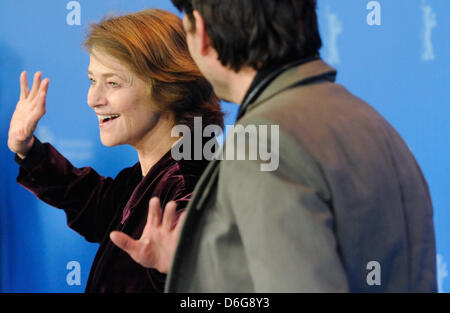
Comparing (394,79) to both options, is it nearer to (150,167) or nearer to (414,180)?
(150,167)

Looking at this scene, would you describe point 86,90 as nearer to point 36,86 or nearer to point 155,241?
point 36,86

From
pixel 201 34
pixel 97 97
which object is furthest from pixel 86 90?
pixel 201 34

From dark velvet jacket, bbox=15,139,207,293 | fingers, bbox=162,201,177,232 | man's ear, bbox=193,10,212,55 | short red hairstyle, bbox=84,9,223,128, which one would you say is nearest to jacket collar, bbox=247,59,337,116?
man's ear, bbox=193,10,212,55

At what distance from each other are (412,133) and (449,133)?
0.37ft

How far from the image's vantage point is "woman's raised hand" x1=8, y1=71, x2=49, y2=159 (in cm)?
164

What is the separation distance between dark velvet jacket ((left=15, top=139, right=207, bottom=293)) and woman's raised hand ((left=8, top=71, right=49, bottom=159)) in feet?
0.15

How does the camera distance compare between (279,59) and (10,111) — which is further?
(10,111)

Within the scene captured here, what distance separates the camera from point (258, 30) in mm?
860

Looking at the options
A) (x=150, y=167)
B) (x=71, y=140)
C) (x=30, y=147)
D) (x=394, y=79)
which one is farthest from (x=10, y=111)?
(x=394, y=79)

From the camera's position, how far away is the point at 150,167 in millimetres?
1559

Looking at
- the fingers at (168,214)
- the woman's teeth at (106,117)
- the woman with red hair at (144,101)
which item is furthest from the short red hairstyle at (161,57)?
the fingers at (168,214)

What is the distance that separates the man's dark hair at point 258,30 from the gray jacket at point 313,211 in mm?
37

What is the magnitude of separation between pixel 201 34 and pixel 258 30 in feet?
0.31

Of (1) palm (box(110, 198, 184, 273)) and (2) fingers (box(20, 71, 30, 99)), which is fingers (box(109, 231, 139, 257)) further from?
(2) fingers (box(20, 71, 30, 99))
